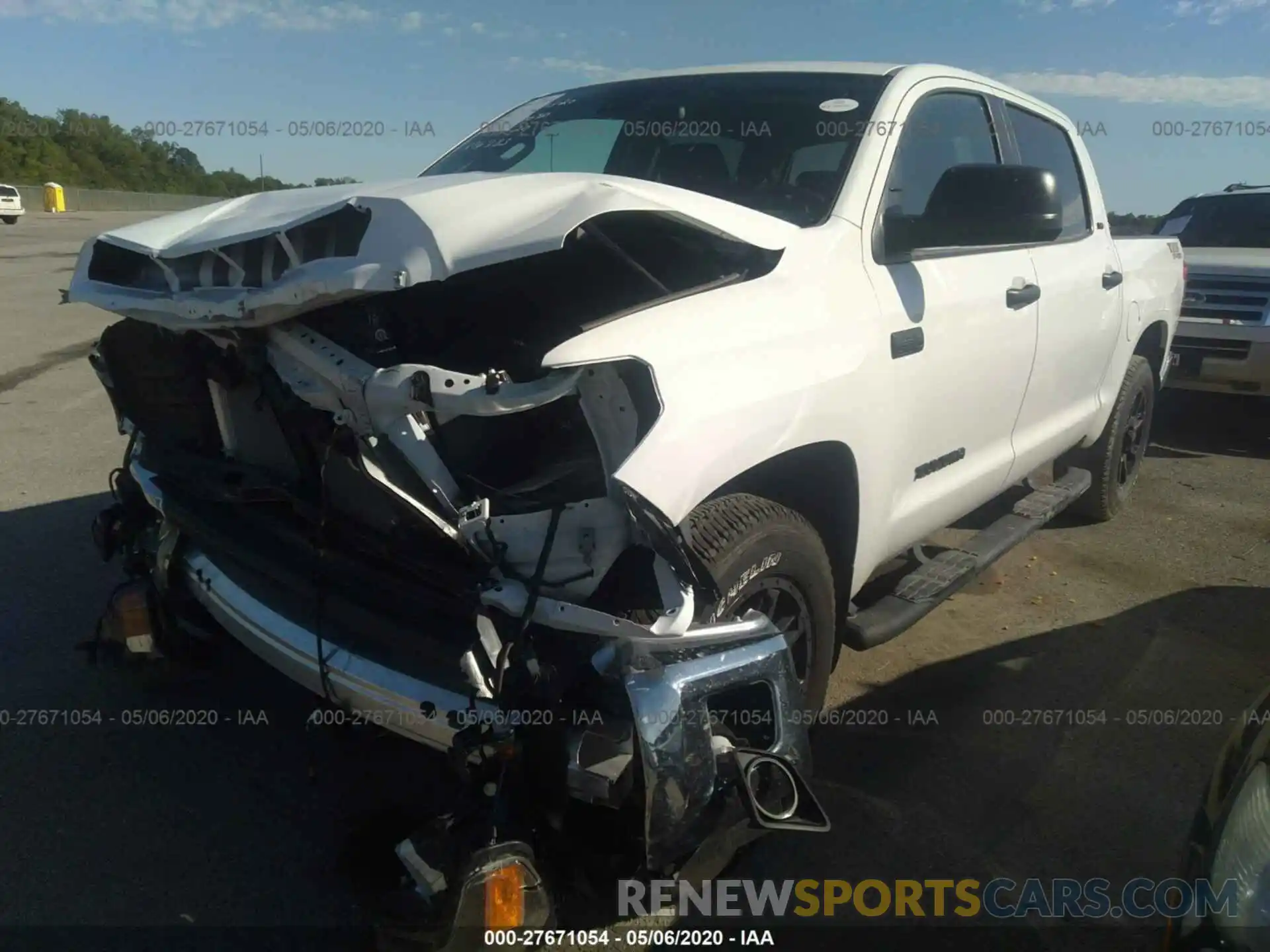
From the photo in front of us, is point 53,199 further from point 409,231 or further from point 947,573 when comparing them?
point 409,231

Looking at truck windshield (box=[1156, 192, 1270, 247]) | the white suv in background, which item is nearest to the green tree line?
the white suv in background

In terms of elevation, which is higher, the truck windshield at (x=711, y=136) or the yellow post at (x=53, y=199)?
the truck windshield at (x=711, y=136)

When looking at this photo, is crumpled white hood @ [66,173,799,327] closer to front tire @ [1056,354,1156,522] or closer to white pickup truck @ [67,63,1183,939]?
white pickup truck @ [67,63,1183,939]

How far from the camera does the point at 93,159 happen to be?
64.2 meters

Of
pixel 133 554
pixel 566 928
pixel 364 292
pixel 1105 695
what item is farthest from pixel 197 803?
pixel 1105 695

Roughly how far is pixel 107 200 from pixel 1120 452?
58.8m

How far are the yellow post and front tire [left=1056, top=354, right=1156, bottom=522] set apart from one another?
49.6m

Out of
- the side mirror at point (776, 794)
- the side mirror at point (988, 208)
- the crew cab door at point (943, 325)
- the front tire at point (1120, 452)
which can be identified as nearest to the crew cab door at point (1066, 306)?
the crew cab door at point (943, 325)

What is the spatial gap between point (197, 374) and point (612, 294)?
1.16m

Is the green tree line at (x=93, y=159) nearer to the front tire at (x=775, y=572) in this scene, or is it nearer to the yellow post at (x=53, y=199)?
the yellow post at (x=53, y=199)

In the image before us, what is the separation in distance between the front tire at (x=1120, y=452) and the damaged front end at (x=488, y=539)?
11.3 feet

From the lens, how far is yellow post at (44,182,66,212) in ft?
147

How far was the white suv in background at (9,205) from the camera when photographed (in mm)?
33438

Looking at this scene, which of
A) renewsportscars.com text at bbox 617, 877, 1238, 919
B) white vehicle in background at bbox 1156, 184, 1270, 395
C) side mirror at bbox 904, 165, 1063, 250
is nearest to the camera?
renewsportscars.com text at bbox 617, 877, 1238, 919
